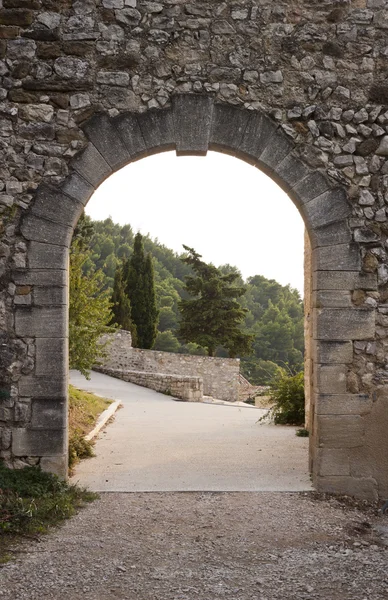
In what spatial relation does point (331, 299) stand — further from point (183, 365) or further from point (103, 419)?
point (183, 365)

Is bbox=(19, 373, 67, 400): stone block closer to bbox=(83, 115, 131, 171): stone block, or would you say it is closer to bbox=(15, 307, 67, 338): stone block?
bbox=(15, 307, 67, 338): stone block

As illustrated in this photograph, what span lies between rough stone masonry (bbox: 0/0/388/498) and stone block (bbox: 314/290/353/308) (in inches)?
0.5

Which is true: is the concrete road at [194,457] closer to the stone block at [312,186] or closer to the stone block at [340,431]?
the stone block at [340,431]

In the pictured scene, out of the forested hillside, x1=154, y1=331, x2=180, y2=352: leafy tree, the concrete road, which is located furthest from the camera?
the forested hillside

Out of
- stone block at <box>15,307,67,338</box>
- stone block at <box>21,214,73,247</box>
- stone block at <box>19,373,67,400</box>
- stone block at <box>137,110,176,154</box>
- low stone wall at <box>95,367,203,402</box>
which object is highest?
stone block at <box>137,110,176,154</box>

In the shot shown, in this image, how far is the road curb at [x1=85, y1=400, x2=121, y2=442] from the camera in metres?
7.91

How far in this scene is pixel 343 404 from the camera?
533cm

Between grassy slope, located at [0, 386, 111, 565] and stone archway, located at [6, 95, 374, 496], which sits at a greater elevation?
stone archway, located at [6, 95, 374, 496]

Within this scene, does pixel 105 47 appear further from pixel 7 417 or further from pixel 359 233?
pixel 7 417

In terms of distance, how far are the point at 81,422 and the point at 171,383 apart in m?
8.27

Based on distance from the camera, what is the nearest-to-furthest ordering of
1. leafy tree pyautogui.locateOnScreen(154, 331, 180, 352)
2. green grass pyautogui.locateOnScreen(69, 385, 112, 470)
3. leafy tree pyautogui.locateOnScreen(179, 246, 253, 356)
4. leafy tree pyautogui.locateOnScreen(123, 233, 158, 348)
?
green grass pyautogui.locateOnScreen(69, 385, 112, 470) → leafy tree pyautogui.locateOnScreen(123, 233, 158, 348) → leafy tree pyautogui.locateOnScreen(179, 246, 253, 356) → leafy tree pyautogui.locateOnScreen(154, 331, 180, 352)

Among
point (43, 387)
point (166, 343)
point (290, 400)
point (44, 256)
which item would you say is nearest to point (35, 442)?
point (43, 387)

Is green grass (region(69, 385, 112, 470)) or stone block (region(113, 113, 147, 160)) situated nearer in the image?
stone block (region(113, 113, 147, 160))

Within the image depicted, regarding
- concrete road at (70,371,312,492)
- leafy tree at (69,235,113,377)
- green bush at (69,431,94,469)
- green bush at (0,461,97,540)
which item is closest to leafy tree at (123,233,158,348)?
concrete road at (70,371,312,492)
